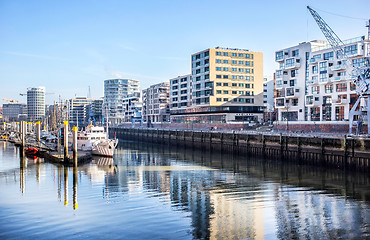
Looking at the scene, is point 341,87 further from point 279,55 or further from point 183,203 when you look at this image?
point 183,203

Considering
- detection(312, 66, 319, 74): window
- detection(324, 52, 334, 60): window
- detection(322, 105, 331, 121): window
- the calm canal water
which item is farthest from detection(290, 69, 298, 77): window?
the calm canal water

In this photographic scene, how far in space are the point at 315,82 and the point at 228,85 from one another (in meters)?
40.7

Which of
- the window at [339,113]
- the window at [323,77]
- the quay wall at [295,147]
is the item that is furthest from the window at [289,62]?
the quay wall at [295,147]

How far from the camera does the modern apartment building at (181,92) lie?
157 meters

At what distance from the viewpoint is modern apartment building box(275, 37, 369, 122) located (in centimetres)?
9044

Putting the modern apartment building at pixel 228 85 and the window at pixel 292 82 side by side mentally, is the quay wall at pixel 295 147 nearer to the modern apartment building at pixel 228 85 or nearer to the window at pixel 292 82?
the window at pixel 292 82

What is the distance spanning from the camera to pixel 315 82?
336 ft

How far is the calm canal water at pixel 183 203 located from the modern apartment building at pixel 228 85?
276 feet

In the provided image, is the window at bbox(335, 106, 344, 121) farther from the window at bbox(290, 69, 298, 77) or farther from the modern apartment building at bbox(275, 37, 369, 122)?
the window at bbox(290, 69, 298, 77)

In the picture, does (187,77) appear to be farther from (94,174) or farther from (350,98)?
(94,174)

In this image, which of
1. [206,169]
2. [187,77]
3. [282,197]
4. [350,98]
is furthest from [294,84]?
[282,197]

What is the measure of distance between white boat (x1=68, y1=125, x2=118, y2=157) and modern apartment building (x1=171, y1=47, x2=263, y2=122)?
66.1 metres

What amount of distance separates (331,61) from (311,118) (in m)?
17.9

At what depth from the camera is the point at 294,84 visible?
112500 mm
